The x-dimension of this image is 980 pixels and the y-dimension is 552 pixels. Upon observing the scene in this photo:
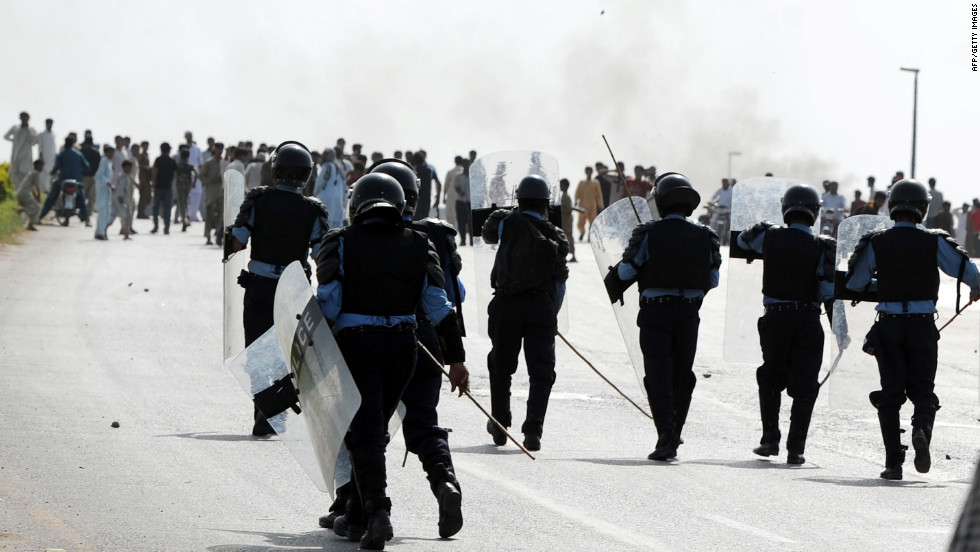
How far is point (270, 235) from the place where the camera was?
10.1 meters

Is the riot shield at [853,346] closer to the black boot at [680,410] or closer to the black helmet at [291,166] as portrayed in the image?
the black boot at [680,410]

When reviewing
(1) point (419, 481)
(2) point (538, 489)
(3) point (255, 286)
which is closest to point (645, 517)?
(2) point (538, 489)

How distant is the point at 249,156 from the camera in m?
28.5

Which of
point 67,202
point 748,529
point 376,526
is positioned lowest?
point 748,529

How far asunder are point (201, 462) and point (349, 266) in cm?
252

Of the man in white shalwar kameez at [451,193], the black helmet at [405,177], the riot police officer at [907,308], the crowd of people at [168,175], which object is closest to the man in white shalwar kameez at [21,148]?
the crowd of people at [168,175]

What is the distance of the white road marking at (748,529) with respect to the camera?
7.43m

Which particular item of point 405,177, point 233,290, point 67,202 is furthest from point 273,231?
point 67,202

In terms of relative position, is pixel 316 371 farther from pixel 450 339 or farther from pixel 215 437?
pixel 215 437

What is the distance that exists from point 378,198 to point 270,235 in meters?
3.15

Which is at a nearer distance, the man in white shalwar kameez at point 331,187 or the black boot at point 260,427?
the black boot at point 260,427

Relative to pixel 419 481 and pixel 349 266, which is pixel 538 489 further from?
pixel 349 266

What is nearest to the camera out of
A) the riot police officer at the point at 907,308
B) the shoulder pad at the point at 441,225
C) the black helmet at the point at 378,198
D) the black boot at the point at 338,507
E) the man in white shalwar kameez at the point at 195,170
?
the black helmet at the point at 378,198

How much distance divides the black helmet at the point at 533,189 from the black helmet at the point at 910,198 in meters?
2.18
